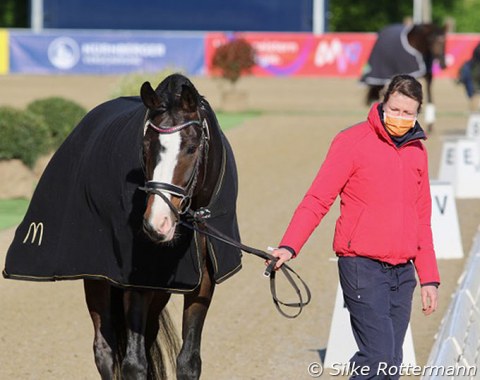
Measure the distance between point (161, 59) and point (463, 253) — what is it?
2691 centimetres

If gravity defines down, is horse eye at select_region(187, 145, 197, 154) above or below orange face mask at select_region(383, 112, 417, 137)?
below

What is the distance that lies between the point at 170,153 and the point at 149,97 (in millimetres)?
291

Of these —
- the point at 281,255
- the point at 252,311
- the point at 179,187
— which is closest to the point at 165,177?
the point at 179,187

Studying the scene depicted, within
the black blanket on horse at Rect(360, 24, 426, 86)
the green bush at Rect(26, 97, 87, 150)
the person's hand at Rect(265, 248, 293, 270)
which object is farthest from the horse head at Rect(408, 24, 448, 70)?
the person's hand at Rect(265, 248, 293, 270)

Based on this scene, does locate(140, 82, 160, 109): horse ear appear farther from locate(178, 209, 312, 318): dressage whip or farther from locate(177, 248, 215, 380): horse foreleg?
locate(177, 248, 215, 380): horse foreleg

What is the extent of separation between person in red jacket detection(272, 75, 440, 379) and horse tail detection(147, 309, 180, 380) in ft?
4.18

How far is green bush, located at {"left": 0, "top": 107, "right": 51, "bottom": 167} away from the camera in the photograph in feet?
47.8

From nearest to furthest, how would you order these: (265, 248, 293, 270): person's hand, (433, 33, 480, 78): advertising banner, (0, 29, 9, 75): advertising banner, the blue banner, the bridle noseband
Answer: the bridle noseband → (265, 248, 293, 270): person's hand → (0, 29, 9, 75): advertising banner → the blue banner → (433, 33, 480, 78): advertising banner

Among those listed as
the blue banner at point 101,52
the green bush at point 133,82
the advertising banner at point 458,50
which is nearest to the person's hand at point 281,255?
the green bush at point 133,82

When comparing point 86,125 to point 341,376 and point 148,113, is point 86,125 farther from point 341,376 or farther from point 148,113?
point 341,376

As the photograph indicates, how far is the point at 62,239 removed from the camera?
6.51 metres

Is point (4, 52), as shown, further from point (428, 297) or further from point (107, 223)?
point (428, 297)

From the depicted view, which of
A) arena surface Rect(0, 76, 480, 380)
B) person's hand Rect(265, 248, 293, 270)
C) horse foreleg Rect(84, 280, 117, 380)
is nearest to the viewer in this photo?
person's hand Rect(265, 248, 293, 270)

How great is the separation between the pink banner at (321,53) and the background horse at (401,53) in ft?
60.5
